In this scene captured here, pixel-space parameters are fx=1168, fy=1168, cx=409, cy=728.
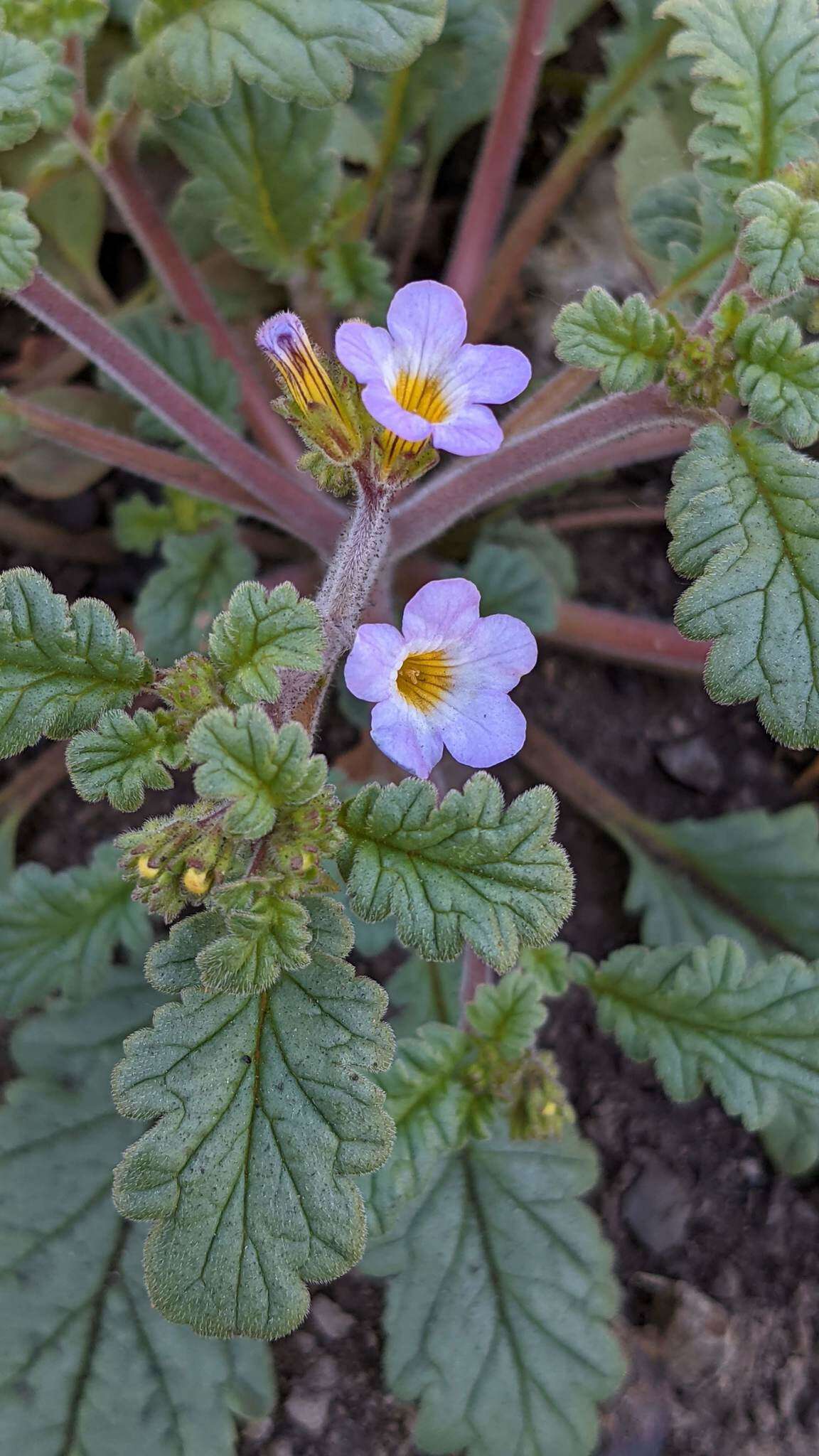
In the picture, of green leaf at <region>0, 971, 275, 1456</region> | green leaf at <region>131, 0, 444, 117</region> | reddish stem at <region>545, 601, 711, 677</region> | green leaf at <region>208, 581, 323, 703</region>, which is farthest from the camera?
reddish stem at <region>545, 601, 711, 677</region>

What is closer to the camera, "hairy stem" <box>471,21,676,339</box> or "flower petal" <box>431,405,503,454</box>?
"flower petal" <box>431,405,503,454</box>

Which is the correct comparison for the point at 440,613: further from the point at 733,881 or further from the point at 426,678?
the point at 733,881

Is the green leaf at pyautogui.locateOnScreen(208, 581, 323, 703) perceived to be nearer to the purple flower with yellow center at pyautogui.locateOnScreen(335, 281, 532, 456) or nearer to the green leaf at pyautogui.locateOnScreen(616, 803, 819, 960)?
the purple flower with yellow center at pyautogui.locateOnScreen(335, 281, 532, 456)

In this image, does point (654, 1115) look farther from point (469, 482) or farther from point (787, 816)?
point (469, 482)

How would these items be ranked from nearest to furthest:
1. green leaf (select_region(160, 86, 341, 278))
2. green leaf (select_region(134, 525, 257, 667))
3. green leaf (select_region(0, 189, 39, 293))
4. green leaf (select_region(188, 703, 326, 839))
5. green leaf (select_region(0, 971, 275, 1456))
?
1. green leaf (select_region(188, 703, 326, 839))
2. green leaf (select_region(0, 189, 39, 293))
3. green leaf (select_region(0, 971, 275, 1456))
4. green leaf (select_region(160, 86, 341, 278))
5. green leaf (select_region(134, 525, 257, 667))

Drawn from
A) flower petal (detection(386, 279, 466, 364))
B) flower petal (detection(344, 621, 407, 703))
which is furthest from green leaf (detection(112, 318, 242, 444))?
flower petal (detection(344, 621, 407, 703))

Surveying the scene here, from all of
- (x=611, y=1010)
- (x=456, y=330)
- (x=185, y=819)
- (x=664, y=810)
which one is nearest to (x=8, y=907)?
(x=185, y=819)

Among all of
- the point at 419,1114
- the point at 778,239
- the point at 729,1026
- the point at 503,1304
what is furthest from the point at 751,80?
the point at 503,1304
